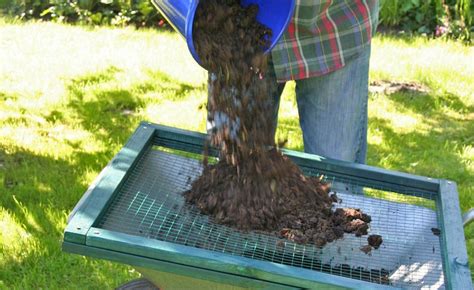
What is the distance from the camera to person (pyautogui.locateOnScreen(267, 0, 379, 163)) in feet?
9.52

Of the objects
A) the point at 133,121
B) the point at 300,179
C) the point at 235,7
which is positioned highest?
the point at 235,7

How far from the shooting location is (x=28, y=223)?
143 inches

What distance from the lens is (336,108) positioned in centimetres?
302

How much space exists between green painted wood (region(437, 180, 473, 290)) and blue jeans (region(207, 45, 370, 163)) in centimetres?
53

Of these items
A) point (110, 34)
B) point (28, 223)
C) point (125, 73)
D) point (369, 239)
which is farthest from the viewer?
point (110, 34)

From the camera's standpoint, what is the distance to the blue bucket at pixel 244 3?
2.24 m

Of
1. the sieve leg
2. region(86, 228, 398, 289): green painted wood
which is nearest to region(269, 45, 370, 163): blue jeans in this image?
the sieve leg

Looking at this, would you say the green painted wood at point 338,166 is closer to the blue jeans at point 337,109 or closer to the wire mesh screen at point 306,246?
the wire mesh screen at point 306,246

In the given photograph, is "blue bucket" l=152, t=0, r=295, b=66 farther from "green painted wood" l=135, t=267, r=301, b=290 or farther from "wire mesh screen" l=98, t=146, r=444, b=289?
"green painted wood" l=135, t=267, r=301, b=290

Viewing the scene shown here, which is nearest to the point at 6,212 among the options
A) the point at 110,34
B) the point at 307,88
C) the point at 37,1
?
the point at 307,88

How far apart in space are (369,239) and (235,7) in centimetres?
85

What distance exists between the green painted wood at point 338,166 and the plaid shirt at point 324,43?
352mm

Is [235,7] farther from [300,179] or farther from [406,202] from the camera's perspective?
[406,202]

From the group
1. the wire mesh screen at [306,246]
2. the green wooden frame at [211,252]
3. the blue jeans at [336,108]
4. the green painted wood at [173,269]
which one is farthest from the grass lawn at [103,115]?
the green painted wood at [173,269]
